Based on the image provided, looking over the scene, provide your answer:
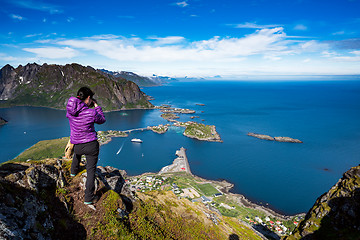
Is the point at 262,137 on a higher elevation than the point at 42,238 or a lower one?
lower

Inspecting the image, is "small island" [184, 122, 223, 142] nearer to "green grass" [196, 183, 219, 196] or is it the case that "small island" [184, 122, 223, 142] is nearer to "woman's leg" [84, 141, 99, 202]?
"green grass" [196, 183, 219, 196]

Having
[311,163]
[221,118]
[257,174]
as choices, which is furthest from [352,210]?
[221,118]

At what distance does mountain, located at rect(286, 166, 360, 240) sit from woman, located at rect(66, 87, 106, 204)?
21.6 metres

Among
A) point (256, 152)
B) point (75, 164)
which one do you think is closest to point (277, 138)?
point (256, 152)

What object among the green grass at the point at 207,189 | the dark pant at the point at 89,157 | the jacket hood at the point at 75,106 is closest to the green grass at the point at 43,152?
the green grass at the point at 207,189

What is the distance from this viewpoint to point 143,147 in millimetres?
104375

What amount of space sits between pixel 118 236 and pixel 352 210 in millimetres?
23024

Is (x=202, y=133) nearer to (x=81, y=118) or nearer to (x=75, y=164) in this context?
(x=75, y=164)

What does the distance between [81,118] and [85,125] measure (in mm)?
299

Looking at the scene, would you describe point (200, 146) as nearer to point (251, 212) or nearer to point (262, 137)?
point (262, 137)

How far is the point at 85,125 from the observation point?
6898 millimetres

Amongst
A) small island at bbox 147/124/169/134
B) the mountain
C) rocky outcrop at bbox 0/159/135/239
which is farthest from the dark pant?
small island at bbox 147/124/169/134

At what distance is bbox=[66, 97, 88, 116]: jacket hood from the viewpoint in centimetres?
658

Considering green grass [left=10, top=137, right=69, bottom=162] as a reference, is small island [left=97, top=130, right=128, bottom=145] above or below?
above
